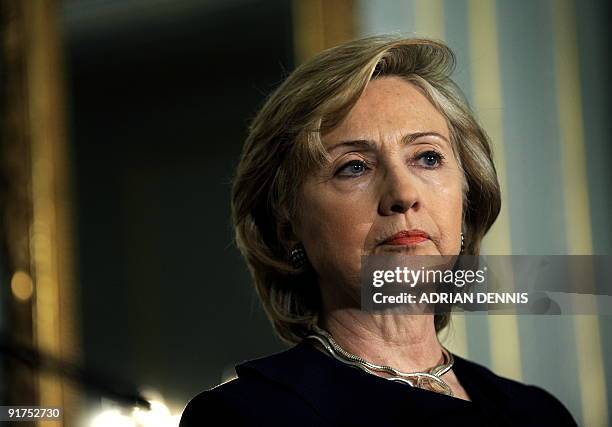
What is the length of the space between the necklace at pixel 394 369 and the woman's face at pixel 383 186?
7 cm

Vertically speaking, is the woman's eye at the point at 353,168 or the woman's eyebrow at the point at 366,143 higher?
the woman's eyebrow at the point at 366,143

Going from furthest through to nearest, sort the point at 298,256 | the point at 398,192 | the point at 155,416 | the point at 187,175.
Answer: the point at 187,175 → the point at 155,416 → the point at 298,256 → the point at 398,192

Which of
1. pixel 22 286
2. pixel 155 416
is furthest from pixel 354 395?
pixel 22 286

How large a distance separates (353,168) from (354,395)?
232mm


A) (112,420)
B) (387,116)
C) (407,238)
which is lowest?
(112,420)

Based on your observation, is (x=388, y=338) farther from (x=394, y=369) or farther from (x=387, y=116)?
(x=387, y=116)

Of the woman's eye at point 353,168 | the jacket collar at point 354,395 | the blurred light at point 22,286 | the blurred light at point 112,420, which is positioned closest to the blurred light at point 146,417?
the blurred light at point 112,420

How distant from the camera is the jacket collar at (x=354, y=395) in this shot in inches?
39.3

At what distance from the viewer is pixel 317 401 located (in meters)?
1.00

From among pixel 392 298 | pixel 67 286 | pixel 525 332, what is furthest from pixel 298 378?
pixel 67 286

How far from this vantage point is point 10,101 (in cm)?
173

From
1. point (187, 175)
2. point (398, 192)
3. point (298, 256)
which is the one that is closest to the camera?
point (398, 192)

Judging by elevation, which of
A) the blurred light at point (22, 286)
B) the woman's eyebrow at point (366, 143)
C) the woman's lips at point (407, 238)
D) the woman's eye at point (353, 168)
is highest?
the woman's eyebrow at point (366, 143)

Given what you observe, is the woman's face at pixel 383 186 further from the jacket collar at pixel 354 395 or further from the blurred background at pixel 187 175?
the blurred background at pixel 187 175
